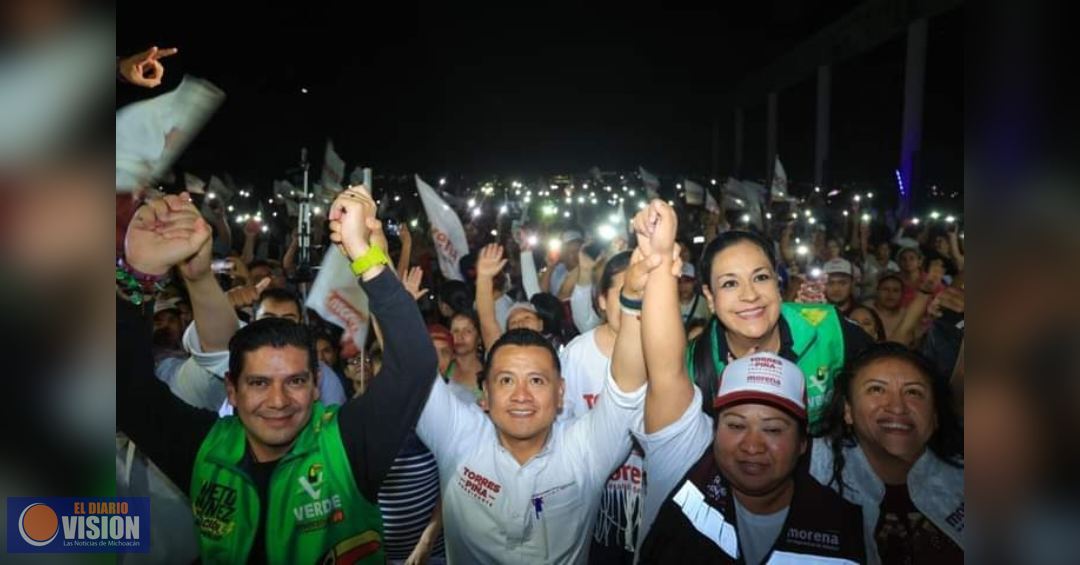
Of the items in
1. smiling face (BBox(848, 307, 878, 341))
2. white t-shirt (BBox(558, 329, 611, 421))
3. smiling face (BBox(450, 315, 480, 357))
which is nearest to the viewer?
white t-shirt (BBox(558, 329, 611, 421))

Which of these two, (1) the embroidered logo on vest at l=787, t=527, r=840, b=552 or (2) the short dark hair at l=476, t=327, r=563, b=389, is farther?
(2) the short dark hair at l=476, t=327, r=563, b=389

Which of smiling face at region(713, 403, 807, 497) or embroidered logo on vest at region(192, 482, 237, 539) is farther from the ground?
smiling face at region(713, 403, 807, 497)

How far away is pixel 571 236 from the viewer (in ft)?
29.2

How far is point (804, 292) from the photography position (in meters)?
6.74

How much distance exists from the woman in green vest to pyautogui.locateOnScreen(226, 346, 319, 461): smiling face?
5.31 feet

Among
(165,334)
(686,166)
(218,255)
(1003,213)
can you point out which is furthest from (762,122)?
(1003,213)

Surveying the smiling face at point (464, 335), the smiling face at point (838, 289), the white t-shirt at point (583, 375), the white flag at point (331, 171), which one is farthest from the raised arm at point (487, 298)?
the white flag at point (331, 171)

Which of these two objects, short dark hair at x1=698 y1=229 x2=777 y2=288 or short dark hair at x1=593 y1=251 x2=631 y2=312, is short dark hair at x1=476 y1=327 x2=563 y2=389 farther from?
short dark hair at x1=593 y1=251 x2=631 y2=312

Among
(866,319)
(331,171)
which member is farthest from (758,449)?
(331,171)

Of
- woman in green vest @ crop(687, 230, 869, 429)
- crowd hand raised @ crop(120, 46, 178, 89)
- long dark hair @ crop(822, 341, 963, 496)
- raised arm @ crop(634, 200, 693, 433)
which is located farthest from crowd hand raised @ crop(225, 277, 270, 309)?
long dark hair @ crop(822, 341, 963, 496)

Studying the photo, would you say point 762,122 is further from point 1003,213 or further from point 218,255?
A: point 1003,213

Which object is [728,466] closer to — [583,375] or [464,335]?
A: [583,375]

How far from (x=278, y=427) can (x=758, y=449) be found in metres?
1.65

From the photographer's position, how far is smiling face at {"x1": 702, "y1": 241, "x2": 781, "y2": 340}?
3.36 meters
